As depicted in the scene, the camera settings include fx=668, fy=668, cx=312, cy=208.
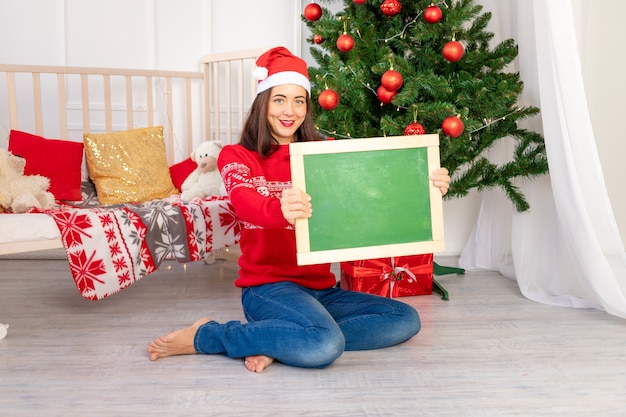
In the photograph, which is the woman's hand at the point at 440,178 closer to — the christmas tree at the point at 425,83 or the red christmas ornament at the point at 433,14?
the christmas tree at the point at 425,83

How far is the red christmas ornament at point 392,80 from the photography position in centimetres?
215

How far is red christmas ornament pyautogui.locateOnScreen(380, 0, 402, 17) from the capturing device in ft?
7.43

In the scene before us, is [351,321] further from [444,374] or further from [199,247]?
[199,247]

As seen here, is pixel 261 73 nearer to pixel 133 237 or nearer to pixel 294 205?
pixel 294 205

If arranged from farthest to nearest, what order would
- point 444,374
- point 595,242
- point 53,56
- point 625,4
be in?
point 53,56, point 625,4, point 595,242, point 444,374

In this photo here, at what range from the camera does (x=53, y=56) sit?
317cm

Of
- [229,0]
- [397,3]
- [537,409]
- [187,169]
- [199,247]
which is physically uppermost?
[229,0]

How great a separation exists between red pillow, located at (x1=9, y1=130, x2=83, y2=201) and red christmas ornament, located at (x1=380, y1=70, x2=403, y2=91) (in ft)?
4.40

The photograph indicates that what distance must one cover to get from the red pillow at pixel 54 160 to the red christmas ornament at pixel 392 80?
1.34 metres

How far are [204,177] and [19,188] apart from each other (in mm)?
720

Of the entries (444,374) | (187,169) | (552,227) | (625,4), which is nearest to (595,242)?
(552,227)

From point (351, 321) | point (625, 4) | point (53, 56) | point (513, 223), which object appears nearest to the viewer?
point (351, 321)

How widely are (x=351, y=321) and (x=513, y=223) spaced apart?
0.96 m

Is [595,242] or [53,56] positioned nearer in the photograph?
[595,242]
